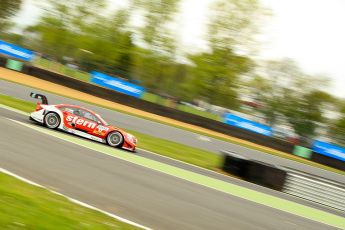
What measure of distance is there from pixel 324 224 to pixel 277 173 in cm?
464

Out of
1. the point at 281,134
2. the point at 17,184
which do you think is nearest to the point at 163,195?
the point at 17,184

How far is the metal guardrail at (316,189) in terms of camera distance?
14047 mm

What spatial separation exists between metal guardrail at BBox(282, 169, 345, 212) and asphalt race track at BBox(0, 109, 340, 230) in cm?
402

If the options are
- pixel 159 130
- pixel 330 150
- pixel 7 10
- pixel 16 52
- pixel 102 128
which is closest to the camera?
pixel 102 128

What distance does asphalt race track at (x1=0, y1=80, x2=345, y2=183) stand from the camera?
23594 mm

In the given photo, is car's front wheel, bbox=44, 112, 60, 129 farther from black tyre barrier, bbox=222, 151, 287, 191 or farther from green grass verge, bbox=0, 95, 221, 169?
black tyre barrier, bbox=222, 151, 287, 191

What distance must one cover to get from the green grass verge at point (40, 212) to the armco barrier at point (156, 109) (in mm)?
26367

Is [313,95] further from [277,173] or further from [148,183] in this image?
[148,183]

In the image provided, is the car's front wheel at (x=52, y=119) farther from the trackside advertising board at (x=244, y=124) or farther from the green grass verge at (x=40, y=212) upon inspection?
the trackside advertising board at (x=244, y=124)

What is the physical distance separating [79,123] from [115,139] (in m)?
1.23

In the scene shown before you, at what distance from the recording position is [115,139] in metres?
15.1

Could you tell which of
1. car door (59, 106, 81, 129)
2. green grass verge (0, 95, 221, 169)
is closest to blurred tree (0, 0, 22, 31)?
green grass verge (0, 95, 221, 169)

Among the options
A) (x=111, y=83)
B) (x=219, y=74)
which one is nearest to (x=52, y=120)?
(x=111, y=83)

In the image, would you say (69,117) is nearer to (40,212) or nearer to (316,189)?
(316,189)
